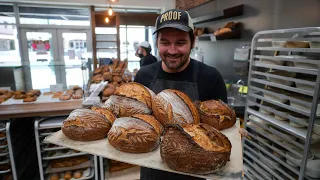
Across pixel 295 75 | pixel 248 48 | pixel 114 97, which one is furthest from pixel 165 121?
pixel 248 48

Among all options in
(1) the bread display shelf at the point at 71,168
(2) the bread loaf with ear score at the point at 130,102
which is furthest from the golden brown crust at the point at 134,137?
(1) the bread display shelf at the point at 71,168

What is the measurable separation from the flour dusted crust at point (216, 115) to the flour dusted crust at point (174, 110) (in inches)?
2.0

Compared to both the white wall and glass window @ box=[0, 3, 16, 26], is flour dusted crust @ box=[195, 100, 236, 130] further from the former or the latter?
glass window @ box=[0, 3, 16, 26]

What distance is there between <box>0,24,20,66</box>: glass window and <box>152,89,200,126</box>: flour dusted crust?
603 cm

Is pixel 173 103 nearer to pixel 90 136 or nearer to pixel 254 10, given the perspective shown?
→ pixel 90 136

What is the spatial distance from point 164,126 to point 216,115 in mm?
245

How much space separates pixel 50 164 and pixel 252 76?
7.72ft

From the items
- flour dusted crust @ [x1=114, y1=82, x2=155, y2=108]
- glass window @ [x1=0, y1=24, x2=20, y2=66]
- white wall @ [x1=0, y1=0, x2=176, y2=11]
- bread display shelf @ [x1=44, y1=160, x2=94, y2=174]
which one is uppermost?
white wall @ [x1=0, y1=0, x2=176, y2=11]

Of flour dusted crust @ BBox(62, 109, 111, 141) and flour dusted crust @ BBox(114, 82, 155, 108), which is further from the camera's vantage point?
flour dusted crust @ BBox(114, 82, 155, 108)

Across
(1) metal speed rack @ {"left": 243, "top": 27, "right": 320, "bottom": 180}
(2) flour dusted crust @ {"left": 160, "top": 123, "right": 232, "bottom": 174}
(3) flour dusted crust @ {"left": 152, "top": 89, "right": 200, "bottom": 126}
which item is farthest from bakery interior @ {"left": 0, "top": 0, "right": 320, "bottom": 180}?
(3) flour dusted crust @ {"left": 152, "top": 89, "right": 200, "bottom": 126}

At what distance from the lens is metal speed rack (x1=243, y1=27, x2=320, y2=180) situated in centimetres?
123

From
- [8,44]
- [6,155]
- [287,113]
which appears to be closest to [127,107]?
[287,113]

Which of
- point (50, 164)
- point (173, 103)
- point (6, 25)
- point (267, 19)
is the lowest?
point (50, 164)

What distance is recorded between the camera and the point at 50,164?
2268mm
